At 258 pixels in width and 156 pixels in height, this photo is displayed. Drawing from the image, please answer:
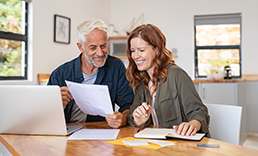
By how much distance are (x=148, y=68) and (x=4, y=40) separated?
8.21ft

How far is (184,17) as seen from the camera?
5273mm

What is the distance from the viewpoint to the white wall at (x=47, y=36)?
371 cm

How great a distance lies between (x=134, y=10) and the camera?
5586 mm

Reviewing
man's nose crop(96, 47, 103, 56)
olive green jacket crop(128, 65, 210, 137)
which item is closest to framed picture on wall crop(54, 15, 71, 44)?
man's nose crop(96, 47, 103, 56)

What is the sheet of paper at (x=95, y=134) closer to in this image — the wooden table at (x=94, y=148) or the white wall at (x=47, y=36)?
the wooden table at (x=94, y=148)

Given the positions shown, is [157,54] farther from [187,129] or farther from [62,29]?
[62,29]

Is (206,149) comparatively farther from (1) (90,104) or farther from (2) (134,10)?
(2) (134,10)

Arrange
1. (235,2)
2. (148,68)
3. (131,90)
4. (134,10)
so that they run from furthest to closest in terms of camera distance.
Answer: (134,10), (235,2), (131,90), (148,68)

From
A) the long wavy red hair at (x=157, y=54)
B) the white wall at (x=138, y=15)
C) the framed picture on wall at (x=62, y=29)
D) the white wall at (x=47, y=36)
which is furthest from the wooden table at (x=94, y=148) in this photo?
the framed picture on wall at (x=62, y=29)

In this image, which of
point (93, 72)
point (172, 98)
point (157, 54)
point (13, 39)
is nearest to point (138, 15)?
point (13, 39)

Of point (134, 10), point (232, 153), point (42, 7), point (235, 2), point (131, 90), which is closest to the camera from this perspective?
point (232, 153)

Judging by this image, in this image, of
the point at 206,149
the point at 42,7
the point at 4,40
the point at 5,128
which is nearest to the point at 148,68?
the point at 206,149

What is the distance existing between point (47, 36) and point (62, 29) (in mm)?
363

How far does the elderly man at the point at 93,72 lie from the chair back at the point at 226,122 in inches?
21.6
